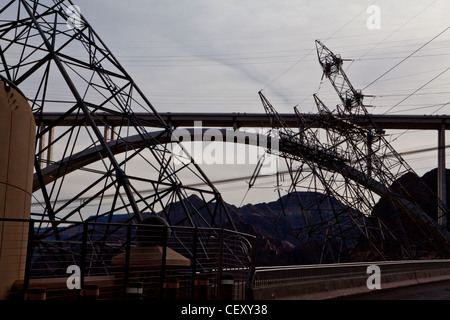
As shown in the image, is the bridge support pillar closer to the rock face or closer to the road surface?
the rock face

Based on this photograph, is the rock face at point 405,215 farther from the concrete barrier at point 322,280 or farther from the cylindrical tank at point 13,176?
the cylindrical tank at point 13,176

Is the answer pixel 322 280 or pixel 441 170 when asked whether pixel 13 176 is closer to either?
pixel 322 280

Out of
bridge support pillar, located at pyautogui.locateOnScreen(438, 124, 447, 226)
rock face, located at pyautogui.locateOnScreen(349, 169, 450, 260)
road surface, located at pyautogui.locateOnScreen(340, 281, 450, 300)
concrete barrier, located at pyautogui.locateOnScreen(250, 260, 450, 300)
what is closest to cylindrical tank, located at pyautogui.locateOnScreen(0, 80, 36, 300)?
concrete barrier, located at pyautogui.locateOnScreen(250, 260, 450, 300)

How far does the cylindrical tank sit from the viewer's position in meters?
15.0

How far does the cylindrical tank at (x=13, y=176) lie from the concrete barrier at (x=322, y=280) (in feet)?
19.3

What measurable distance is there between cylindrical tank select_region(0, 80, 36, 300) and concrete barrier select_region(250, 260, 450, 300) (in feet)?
19.3

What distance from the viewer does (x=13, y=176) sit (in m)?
15.5

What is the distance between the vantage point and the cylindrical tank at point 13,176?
1502 centimetres

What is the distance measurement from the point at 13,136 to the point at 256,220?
128626mm

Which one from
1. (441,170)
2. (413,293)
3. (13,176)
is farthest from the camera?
(441,170)

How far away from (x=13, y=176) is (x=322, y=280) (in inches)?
349

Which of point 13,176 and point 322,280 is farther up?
point 13,176

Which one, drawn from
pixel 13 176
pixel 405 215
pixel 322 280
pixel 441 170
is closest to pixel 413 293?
pixel 322 280
